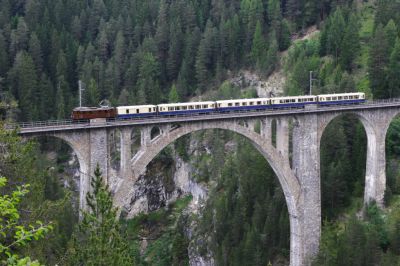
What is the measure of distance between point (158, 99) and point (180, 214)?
23.0 metres

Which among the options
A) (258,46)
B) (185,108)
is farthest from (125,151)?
(258,46)

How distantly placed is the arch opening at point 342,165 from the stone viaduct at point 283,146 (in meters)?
2.26

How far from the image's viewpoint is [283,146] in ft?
161

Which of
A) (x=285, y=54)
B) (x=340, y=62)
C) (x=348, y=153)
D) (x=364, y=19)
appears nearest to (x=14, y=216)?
(x=348, y=153)

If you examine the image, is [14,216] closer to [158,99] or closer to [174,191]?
[174,191]

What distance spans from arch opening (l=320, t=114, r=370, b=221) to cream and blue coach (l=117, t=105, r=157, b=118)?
23.7 meters

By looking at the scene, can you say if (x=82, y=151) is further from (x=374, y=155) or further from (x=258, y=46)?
(x=258, y=46)

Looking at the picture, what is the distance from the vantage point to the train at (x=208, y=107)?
39.7 metres

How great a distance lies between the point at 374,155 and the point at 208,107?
20660mm

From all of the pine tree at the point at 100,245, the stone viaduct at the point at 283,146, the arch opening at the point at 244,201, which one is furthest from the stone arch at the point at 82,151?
the pine tree at the point at 100,245

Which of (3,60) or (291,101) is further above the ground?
(3,60)

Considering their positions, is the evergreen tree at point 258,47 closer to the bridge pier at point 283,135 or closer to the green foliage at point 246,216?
the green foliage at point 246,216

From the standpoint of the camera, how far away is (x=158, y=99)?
88125mm

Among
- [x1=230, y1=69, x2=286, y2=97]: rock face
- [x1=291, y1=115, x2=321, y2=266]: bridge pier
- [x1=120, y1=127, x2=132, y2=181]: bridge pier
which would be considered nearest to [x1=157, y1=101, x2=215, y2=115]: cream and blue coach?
[x1=120, y1=127, x2=132, y2=181]: bridge pier
